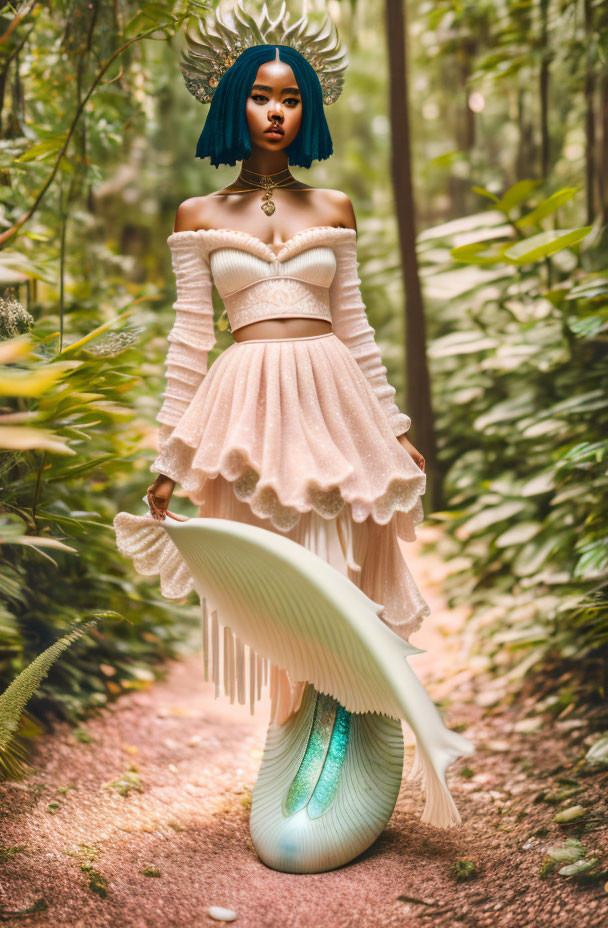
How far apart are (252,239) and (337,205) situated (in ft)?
1.18

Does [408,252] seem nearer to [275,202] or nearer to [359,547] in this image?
[275,202]

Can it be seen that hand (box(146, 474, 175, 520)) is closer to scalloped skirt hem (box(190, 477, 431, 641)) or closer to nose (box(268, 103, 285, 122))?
scalloped skirt hem (box(190, 477, 431, 641))

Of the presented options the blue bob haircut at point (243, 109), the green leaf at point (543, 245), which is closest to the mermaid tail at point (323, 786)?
the blue bob haircut at point (243, 109)

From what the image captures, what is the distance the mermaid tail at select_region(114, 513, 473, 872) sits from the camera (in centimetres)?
213

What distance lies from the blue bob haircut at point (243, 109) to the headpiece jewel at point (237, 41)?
0.08m

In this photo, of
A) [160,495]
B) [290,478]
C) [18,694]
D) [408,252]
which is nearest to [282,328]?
[290,478]

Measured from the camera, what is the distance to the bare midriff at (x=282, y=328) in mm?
2461

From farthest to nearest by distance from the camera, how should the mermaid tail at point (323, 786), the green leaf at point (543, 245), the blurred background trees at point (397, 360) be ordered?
the green leaf at point (543, 245)
the blurred background trees at point (397, 360)
the mermaid tail at point (323, 786)

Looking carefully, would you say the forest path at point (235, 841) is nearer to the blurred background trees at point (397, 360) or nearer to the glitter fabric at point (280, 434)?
the blurred background trees at point (397, 360)

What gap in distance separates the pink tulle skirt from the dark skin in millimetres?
59

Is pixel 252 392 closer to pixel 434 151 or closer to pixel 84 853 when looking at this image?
pixel 84 853

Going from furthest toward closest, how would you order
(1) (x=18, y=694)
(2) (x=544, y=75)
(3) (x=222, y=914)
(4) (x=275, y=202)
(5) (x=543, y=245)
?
(2) (x=544, y=75)
(5) (x=543, y=245)
(4) (x=275, y=202)
(1) (x=18, y=694)
(3) (x=222, y=914)

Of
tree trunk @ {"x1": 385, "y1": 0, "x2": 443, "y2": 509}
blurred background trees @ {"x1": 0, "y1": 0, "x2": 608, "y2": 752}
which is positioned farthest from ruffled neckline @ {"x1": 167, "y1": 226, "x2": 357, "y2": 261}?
tree trunk @ {"x1": 385, "y1": 0, "x2": 443, "y2": 509}

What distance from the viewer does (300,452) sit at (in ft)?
7.50
